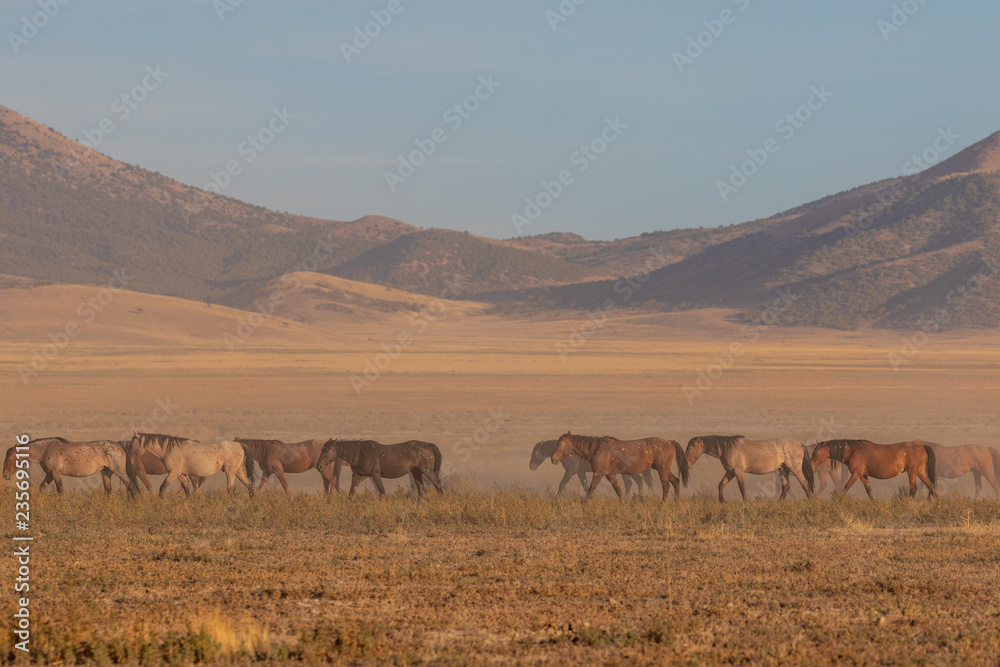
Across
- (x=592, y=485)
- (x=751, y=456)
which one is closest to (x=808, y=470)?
(x=751, y=456)

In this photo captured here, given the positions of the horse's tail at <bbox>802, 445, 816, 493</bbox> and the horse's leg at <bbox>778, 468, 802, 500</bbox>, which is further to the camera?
the horse's leg at <bbox>778, 468, 802, 500</bbox>

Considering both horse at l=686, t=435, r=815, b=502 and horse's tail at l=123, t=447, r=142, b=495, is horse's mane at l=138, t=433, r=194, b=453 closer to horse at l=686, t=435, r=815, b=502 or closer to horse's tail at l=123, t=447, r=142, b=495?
horse's tail at l=123, t=447, r=142, b=495

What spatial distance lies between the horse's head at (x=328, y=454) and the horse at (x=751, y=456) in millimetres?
5788

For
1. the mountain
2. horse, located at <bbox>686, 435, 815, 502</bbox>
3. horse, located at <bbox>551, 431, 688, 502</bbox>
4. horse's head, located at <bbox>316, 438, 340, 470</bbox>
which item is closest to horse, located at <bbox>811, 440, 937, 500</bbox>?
horse, located at <bbox>686, 435, 815, 502</bbox>

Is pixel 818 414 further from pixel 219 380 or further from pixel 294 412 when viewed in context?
pixel 219 380

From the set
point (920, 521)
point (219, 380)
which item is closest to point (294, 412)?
point (219, 380)

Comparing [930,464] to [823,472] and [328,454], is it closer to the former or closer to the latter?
[823,472]

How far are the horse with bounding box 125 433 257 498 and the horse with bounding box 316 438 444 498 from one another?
4.96 feet

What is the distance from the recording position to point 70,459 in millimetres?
17188

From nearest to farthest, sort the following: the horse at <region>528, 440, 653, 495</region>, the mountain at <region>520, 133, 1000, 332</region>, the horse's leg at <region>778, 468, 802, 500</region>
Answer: the horse's leg at <region>778, 468, 802, 500</region> → the horse at <region>528, 440, 653, 495</region> → the mountain at <region>520, 133, 1000, 332</region>

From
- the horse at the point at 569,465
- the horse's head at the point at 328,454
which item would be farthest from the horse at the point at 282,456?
the horse at the point at 569,465

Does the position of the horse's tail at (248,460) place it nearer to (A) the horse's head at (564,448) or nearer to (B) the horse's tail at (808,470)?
(A) the horse's head at (564,448)

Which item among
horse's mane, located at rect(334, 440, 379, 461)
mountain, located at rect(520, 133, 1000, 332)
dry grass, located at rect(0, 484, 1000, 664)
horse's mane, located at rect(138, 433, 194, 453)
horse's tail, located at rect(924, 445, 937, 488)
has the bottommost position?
dry grass, located at rect(0, 484, 1000, 664)

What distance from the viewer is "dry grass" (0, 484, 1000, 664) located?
29.6 ft
